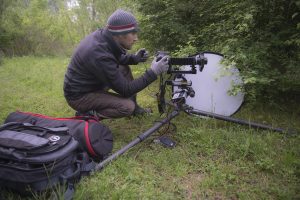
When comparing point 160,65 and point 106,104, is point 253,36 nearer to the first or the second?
point 160,65

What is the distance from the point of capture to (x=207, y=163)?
2.97 meters

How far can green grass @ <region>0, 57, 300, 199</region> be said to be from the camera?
8.38 feet

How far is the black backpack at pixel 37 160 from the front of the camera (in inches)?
87.5

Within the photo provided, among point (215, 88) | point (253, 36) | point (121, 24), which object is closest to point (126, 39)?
point (121, 24)

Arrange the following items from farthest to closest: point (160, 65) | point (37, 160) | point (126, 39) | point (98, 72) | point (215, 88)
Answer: point (215, 88)
point (126, 39)
point (98, 72)
point (160, 65)
point (37, 160)

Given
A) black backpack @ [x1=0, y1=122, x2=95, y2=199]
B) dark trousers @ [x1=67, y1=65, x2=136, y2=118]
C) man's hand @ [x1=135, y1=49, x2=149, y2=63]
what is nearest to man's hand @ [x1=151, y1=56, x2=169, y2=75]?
dark trousers @ [x1=67, y1=65, x2=136, y2=118]

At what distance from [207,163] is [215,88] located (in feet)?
4.05

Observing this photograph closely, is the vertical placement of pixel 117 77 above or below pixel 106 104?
above

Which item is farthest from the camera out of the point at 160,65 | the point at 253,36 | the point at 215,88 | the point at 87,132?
the point at 253,36

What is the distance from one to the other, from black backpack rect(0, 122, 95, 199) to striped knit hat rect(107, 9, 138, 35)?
138cm

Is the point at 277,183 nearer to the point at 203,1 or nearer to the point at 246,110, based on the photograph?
the point at 246,110

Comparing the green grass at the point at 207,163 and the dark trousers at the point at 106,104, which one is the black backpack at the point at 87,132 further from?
the dark trousers at the point at 106,104

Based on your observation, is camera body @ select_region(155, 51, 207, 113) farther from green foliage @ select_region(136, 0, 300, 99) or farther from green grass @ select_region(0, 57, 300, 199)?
green foliage @ select_region(136, 0, 300, 99)

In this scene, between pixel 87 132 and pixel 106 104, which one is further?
pixel 106 104
